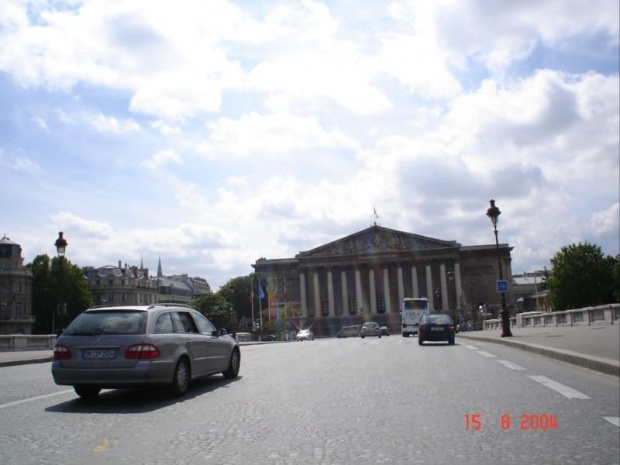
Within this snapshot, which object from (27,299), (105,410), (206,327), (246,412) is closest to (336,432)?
(246,412)

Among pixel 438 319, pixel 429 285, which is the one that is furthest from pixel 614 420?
pixel 429 285

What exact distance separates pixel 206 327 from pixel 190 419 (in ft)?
14.8

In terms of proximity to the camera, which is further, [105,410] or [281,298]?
[281,298]

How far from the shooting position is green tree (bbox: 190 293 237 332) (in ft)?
381

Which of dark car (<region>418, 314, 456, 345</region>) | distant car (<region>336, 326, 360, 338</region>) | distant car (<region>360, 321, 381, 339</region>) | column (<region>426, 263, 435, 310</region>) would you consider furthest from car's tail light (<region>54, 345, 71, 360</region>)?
column (<region>426, 263, 435, 310</region>)

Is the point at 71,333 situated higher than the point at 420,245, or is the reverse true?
the point at 420,245

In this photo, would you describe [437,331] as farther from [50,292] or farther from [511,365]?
[50,292]

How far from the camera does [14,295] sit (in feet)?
314

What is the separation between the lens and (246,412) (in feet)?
28.8

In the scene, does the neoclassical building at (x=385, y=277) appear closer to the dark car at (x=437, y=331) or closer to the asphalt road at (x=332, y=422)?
the dark car at (x=437, y=331)

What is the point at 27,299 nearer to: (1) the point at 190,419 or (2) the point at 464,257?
(2) the point at 464,257

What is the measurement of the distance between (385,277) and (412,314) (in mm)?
66190

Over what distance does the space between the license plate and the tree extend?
89.6 metres

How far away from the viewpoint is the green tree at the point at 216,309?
11612cm
